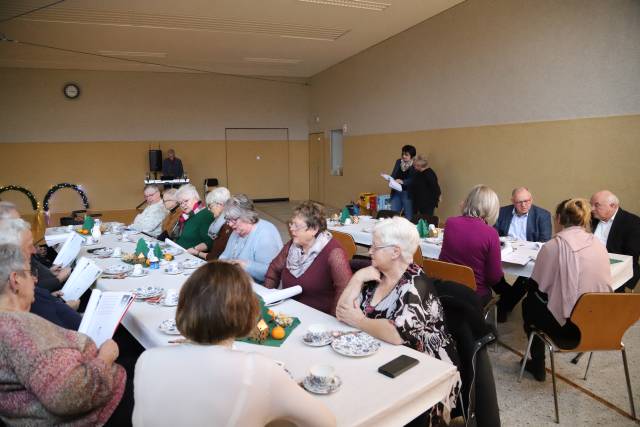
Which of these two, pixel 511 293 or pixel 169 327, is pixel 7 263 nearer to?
pixel 169 327

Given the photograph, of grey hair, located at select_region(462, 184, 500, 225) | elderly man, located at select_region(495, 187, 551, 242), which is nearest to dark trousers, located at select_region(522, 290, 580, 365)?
grey hair, located at select_region(462, 184, 500, 225)

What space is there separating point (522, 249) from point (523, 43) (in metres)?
3.52

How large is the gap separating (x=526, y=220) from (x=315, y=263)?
247 cm

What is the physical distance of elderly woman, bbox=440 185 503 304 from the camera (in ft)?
10.0

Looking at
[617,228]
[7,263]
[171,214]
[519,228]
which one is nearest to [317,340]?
[7,263]

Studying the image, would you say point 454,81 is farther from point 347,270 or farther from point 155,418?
point 155,418

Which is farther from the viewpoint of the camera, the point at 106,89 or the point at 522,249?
the point at 106,89

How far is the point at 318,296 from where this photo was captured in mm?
2650

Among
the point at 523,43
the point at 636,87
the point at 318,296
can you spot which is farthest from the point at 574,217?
the point at 523,43

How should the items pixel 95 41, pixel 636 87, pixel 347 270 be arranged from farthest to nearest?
pixel 95 41
pixel 636 87
pixel 347 270

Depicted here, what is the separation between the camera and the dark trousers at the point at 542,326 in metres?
2.58

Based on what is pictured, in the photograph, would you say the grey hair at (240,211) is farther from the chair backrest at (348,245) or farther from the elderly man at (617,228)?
the elderly man at (617,228)

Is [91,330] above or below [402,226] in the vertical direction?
below

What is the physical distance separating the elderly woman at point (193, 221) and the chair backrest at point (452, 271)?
7.13 ft
